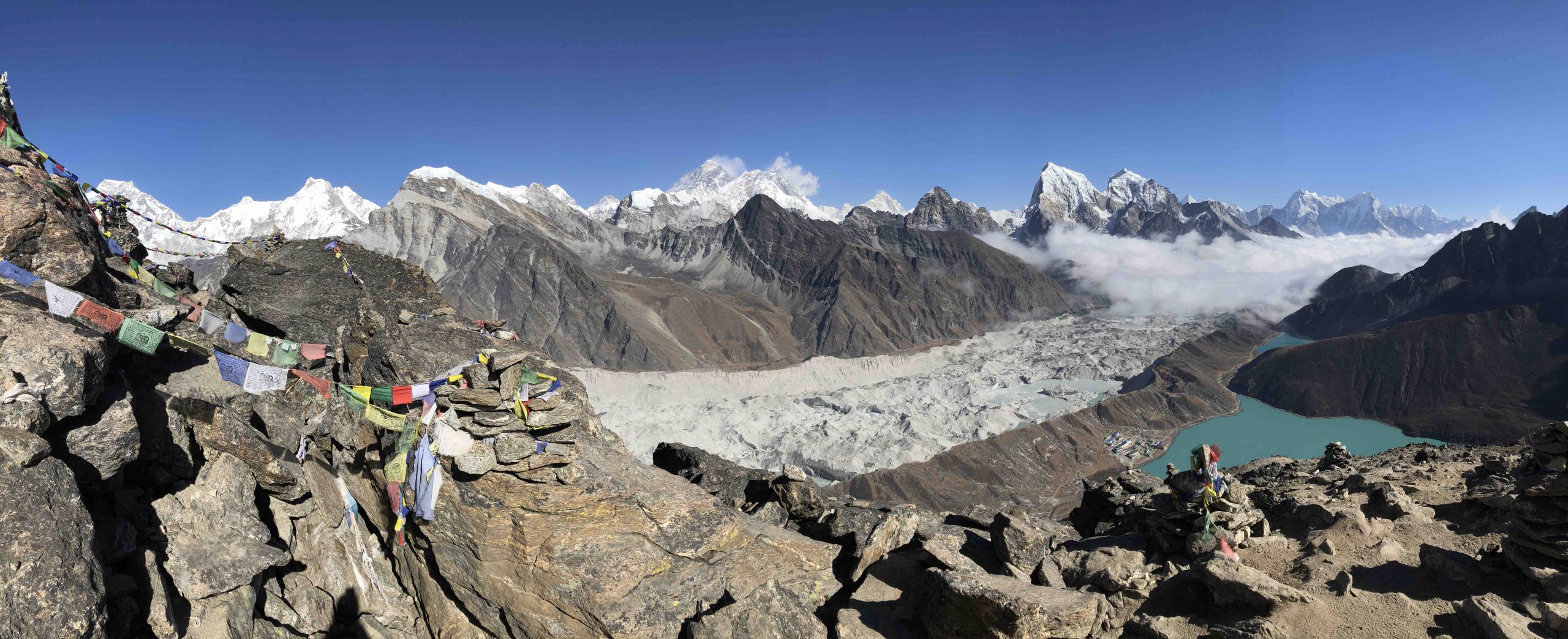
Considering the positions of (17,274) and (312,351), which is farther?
(312,351)

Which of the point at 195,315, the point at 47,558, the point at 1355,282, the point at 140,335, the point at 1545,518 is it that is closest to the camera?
the point at 47,558

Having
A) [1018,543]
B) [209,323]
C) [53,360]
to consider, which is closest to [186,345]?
[209,323]

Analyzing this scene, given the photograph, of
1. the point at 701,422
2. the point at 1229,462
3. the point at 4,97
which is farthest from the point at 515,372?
the point at 1229,462

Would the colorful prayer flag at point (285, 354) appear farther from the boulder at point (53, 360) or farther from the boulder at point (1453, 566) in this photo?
the boulder at point (1453, 566)

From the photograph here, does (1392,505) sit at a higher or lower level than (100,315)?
lower

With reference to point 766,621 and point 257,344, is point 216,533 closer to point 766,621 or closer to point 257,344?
point 257,344

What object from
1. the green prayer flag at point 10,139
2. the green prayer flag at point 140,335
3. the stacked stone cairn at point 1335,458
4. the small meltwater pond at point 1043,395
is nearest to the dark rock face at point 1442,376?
the small meltwater pond at point 1043,395

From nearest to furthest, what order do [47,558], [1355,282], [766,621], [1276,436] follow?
[47,558] → [766,621] → [1276,436] → [1355,282]
